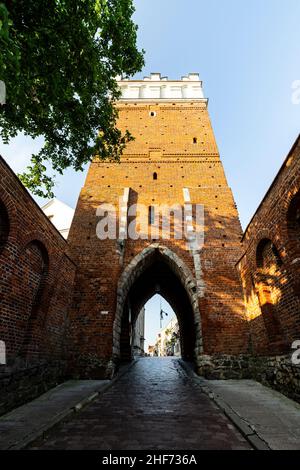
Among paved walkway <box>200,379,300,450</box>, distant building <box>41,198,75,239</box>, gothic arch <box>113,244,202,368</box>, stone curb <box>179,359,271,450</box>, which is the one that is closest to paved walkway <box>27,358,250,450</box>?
stone curb <box>179,359,271,450</box>

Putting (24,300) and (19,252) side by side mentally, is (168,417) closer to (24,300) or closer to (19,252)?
(24,300)

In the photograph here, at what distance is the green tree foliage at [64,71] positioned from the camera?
5469 millimetres

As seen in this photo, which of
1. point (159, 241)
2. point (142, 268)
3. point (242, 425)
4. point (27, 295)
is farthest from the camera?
point (142, 268)

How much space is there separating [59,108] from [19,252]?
14.6ft

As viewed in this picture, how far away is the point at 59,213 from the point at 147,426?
53.3ft

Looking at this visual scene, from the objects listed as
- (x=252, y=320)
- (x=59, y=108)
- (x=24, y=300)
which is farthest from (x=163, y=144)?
(x=24, y=300)

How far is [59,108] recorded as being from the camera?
7.30 meters

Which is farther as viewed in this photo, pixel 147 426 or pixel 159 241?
pixel 159 241

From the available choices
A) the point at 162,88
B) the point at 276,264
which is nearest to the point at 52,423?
the point at 276,264

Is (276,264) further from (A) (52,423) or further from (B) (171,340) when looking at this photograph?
(B) (171,340)

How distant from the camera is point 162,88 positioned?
58.6ft

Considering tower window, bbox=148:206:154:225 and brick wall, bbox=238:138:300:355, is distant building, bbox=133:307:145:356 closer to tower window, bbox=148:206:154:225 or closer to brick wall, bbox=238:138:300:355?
tower window, bbox=148:206:154:225

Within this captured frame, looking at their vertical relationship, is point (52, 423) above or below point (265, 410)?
below

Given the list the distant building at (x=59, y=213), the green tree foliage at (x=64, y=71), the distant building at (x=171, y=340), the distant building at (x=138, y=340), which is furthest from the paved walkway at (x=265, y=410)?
the distant building at (x=171, y=340)
